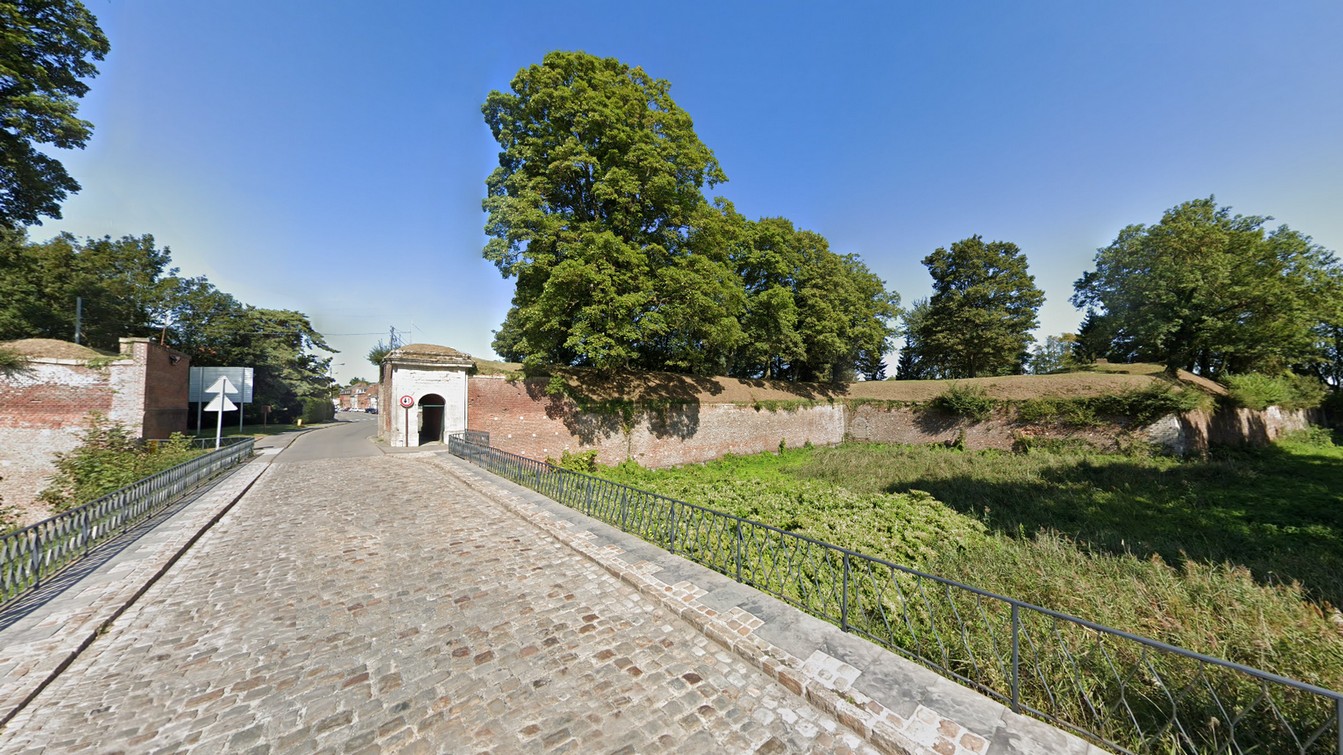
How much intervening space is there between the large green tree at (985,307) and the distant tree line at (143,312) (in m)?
50.1

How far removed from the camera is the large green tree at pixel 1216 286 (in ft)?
63.0

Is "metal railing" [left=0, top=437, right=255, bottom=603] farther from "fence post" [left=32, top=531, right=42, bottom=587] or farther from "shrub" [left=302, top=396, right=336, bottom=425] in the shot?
"shrub" [left=302, top=396, right=336, bottom=425]

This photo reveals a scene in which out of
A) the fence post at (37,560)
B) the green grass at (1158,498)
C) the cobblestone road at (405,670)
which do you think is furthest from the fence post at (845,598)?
the fence post at (37,560)

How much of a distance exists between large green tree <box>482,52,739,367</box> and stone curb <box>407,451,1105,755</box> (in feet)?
35.7

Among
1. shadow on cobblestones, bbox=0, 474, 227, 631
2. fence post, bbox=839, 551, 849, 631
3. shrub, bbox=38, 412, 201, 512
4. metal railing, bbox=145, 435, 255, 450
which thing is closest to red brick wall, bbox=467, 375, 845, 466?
shrub, bbox=38, 412, 201, 512

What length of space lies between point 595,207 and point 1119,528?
1823cm

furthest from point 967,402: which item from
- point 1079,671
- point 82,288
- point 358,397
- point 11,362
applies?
point 358,397

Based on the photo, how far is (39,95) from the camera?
13.5 meters

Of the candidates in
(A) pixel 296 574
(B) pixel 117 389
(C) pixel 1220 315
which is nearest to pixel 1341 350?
(C) pixel 1220 315

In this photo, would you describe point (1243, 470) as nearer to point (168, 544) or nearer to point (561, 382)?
point (561, 382)

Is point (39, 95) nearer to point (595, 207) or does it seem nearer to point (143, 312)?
point (595, 207)

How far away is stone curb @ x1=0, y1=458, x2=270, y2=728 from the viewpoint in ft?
10.6

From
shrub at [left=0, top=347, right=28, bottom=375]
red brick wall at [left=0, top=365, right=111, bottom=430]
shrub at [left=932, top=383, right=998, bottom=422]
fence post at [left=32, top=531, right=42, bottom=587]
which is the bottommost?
fence post at [left=32, top=531, right=42, bottom=587]

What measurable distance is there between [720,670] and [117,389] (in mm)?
23024
